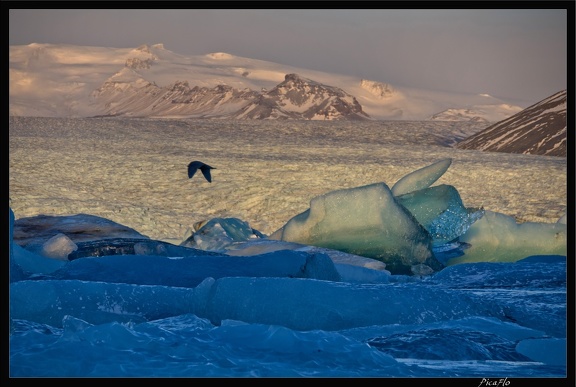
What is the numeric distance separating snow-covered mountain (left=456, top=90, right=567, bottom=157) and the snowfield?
151mm

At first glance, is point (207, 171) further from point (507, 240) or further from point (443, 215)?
point (507, 240)

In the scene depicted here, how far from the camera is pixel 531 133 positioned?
8.82 meters

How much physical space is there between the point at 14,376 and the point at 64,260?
74.3 inches

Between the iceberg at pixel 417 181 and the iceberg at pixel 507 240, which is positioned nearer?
the iceberg at pixel 507 240

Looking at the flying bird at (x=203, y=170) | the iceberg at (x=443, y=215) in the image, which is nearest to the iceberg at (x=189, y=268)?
the iceberg at (x=443, y=215)

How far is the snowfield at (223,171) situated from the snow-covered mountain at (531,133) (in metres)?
0.15

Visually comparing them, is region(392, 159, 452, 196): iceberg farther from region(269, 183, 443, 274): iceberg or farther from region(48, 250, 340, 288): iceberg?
region(48, 250, 340, 288): iceberg

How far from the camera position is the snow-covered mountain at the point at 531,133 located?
7.02 meters

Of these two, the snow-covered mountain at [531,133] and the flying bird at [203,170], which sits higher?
the snow-covered mountain at [531,133]

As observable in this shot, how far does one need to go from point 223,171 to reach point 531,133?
2.97 m

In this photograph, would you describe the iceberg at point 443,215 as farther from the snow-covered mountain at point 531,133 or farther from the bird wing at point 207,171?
the bird wing at point 207,171

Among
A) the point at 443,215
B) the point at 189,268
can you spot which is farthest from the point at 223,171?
the point at 189,268

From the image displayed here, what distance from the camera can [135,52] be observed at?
562cm

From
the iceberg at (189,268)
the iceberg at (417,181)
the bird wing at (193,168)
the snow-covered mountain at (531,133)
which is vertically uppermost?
the snow-covered mountain at (531,133)
